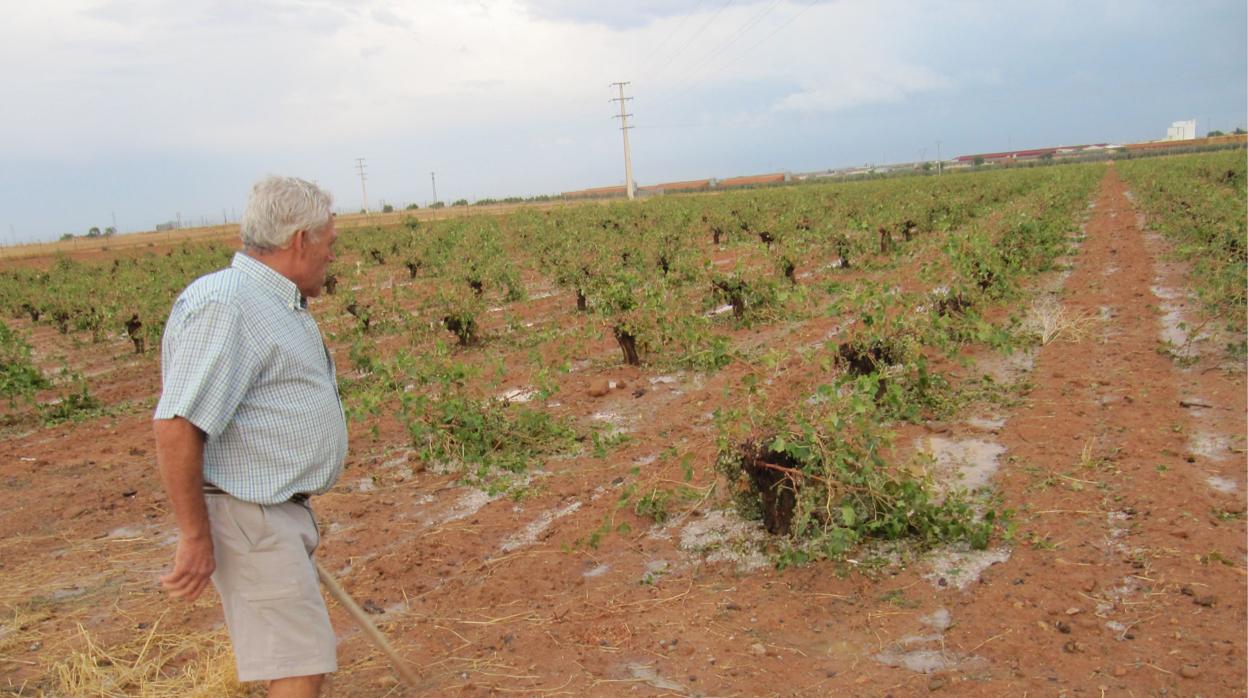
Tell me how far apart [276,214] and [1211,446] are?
5.13m

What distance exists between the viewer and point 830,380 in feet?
22.5

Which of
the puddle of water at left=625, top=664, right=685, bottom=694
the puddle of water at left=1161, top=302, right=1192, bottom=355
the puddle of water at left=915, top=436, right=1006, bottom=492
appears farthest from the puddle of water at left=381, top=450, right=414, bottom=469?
the puddle of water at left=1161, top=302, right=1192, bottom=355

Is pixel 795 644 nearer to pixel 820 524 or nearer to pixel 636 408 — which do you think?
pixel 820 524

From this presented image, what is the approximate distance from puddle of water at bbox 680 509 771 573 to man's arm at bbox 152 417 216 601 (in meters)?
2.43

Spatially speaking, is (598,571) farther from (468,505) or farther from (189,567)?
(189,567)

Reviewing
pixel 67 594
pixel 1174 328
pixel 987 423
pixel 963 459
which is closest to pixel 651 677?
pixel 963 459

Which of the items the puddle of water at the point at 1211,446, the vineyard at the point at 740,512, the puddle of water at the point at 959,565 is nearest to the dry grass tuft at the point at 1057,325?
the vineyard at the point at 740,512

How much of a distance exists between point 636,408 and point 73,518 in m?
3.80

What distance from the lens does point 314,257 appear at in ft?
8.11

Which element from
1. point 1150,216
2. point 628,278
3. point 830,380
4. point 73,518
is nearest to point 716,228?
point 1150,216

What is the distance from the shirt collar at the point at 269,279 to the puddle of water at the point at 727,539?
2.44 meters

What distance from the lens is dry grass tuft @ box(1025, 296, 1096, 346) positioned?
7746 millimetres

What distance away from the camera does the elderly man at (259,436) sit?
2.18 meters

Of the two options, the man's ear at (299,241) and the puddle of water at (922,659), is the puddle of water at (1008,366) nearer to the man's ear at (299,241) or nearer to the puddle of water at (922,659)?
the puddle of water at (922,659)
